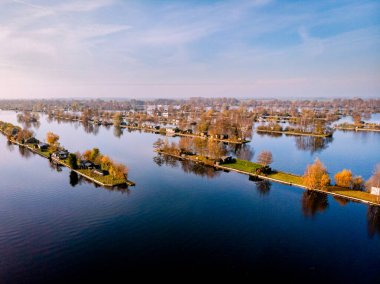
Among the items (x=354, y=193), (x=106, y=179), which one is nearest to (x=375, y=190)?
(x=354, y=193)

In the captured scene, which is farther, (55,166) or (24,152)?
(24,152)

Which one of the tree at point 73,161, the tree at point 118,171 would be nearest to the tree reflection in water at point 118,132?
the tree at point 73,161

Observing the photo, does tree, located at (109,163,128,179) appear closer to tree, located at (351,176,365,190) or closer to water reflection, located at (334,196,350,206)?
water reflection, located at (334,196,350,206)

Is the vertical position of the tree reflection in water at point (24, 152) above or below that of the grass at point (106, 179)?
above

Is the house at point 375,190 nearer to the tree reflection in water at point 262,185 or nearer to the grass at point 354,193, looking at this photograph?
the grass at point 354,193

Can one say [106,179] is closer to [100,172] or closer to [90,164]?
[100,172]

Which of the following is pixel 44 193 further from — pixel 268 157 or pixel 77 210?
pixel 268 157
